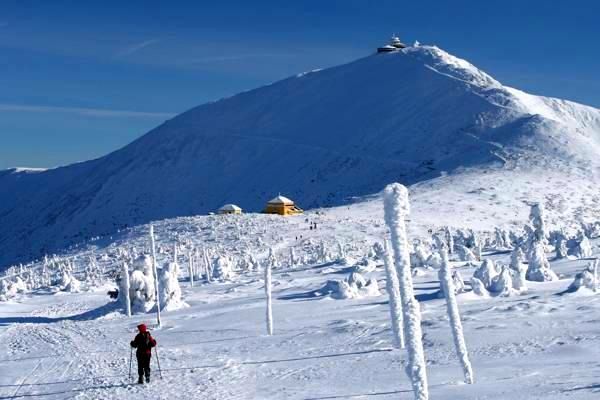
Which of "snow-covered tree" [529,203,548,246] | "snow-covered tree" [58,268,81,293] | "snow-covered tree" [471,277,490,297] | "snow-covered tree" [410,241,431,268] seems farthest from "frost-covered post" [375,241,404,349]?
"snow-covered tree" [58,268,81,293]

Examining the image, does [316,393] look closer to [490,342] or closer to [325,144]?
[490,342]

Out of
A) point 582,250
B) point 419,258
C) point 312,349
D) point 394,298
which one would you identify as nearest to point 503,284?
point 312,349

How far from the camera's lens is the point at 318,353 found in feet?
62.4

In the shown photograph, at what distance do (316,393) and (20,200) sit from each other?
17010cm

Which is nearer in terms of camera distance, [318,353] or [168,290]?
[318,353]

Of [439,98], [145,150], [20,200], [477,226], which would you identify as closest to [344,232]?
[477,226]

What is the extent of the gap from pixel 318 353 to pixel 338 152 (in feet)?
358

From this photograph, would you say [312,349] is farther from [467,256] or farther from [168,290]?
[467,256]

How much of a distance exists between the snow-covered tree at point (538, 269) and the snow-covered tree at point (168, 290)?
558 inches

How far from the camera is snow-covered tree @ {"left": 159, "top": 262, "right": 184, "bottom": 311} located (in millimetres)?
31172

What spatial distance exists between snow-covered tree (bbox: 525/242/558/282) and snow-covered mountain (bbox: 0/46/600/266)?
5453cm

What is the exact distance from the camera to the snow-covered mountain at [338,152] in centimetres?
10356

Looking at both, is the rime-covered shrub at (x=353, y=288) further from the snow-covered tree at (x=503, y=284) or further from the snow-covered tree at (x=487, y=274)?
the snow-covered tree at (x=503, y=284)

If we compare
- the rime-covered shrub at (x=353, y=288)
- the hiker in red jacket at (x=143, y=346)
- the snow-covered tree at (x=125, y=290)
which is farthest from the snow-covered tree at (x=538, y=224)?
the hiker in red jacket at (x=143, y=346)
